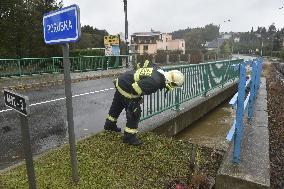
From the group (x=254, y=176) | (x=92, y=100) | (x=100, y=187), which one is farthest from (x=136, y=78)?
(x=92, y=100)

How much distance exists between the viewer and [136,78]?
5094mm

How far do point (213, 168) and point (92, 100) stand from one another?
6.41 m

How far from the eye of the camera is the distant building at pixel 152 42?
80.0 m

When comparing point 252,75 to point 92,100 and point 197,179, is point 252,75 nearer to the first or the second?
point 197,179

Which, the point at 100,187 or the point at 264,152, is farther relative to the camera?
the point at 264,152

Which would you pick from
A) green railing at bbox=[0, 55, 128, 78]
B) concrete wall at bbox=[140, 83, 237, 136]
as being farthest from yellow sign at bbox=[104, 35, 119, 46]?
concrete wall at bbox=[140, 83, 237, 136]

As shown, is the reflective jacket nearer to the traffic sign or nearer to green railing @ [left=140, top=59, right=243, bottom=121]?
green railing @ [left=140, top=59, right=243, bottom=121]

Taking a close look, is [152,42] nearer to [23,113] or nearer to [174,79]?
[174,79]

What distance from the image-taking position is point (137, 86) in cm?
486

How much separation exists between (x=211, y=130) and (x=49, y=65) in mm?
12240

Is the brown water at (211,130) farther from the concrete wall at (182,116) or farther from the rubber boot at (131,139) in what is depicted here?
the rubber boot at (131,139)

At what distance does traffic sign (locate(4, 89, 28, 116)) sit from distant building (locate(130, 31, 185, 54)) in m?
71.9

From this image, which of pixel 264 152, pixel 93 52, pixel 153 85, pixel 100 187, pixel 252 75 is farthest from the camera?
pixel 93 52

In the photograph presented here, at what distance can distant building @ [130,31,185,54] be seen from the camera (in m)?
80.0
